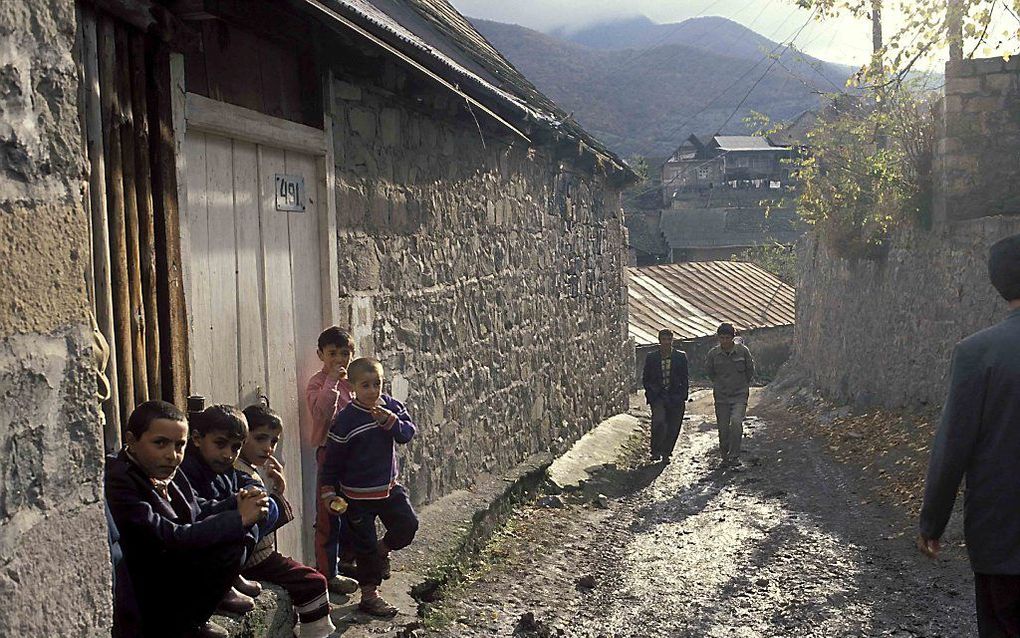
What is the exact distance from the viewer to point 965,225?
9.37 meters

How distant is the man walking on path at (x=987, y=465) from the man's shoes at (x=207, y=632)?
7.76 feet

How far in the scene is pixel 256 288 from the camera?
462 centimetres

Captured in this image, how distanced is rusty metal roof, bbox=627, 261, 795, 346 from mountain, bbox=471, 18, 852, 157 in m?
87.5

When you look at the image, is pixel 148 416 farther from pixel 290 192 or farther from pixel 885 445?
pixel 885 445

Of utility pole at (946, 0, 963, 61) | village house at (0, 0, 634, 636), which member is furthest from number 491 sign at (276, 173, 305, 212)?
utility pole at (946, 0, 963, 61)

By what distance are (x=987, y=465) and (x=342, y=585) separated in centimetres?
289

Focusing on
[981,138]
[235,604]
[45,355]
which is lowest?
[235,604]

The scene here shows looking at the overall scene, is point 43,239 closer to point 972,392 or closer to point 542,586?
point 972,392

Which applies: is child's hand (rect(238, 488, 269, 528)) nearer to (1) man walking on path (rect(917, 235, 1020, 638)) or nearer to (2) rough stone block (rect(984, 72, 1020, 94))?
(1) man walking on path (rect(917, 235, 1020, 638))

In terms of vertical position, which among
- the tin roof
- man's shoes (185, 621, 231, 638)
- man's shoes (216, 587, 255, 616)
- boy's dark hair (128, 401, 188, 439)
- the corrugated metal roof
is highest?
the corrugated metal roof

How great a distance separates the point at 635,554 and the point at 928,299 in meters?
5.13

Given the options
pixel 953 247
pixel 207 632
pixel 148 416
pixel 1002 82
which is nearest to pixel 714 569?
pixel 207 632

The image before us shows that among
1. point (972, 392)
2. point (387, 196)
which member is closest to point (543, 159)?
point (387, 196)

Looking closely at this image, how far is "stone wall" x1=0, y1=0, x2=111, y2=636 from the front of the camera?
2.02 metres
